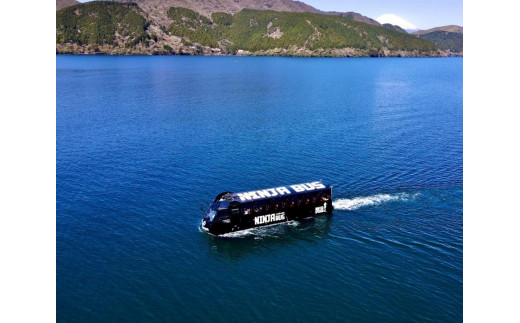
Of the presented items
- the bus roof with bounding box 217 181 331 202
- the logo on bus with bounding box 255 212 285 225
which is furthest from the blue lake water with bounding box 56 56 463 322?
the bus roof with bounding box 217 181 331 202

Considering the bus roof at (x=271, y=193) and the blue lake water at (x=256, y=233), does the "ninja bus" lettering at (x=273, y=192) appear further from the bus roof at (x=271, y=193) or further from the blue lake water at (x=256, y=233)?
the blue lake water at (x=256, y=233)

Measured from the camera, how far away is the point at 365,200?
91.4 metres

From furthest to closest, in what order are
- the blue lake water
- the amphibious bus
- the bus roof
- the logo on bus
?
the logo on bus, the bus roof, the amphibious bus, the blue lake water

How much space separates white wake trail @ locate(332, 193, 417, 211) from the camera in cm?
8880

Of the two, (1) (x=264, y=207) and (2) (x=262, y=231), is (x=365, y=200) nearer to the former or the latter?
(1) (x=264, y=207)

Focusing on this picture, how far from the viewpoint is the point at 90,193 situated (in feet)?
314

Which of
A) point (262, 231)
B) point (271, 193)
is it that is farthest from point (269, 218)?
point (271, 193)

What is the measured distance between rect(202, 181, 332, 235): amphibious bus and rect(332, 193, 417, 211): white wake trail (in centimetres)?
495

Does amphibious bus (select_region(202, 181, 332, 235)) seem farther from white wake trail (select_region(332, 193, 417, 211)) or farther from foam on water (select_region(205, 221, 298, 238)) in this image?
white wake trail (select_region(332, 193, 417, 211))

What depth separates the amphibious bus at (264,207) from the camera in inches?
3046

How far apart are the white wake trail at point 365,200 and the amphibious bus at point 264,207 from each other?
16.2 ft

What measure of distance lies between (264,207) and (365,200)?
25.1 metres

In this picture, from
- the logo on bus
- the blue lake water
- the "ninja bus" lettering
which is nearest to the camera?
the blue lake water
